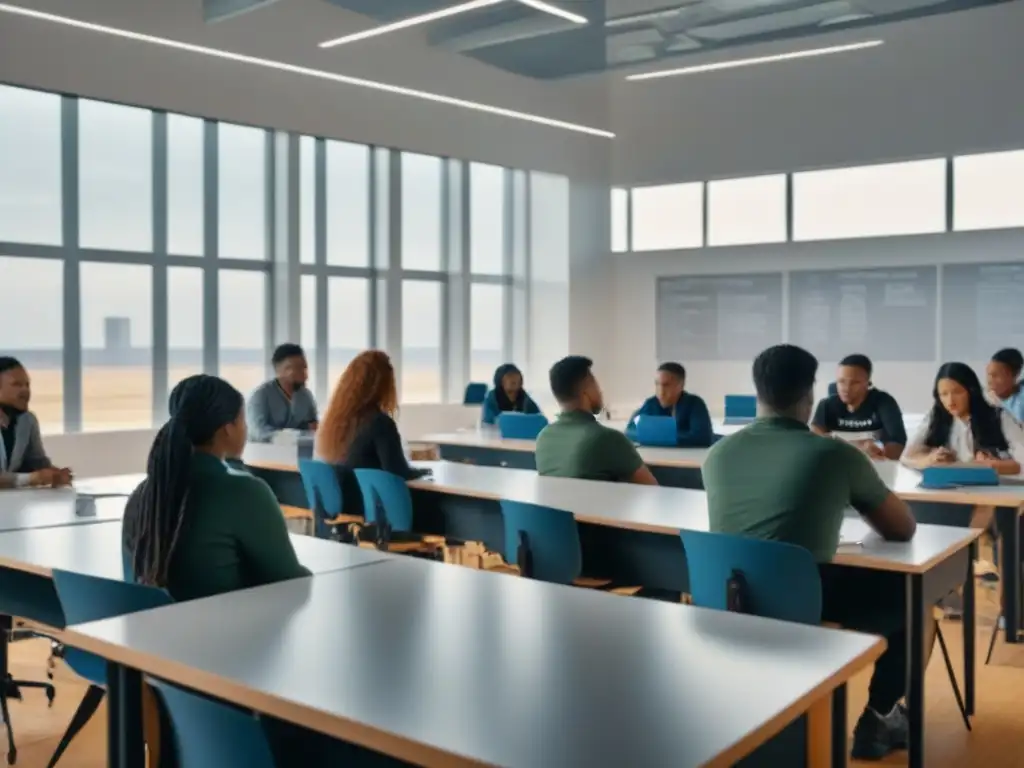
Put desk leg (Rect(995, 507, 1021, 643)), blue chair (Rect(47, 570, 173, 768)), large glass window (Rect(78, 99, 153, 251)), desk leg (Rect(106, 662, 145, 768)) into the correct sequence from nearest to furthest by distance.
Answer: desk leg (Rect(106, 662, 145, 768))
blue chair (Rect(47, 570, 173, 768))
desk leg (Rect(995, 507, 1021, 643))
large glass window (Rect(78, 99, 153, 251))

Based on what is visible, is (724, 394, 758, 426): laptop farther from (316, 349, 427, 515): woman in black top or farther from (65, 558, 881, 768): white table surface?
(65, 558, 881, 768): white table surface

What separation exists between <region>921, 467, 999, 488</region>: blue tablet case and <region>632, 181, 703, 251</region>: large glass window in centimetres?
628

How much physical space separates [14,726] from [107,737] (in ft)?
5.81

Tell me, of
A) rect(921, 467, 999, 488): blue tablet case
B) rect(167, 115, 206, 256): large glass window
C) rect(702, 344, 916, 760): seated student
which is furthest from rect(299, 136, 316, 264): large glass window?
rect(702, 344, 916, 760): seated student

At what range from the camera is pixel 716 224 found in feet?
32.5

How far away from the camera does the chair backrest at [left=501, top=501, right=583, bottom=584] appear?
3.34 metres

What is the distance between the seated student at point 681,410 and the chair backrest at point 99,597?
3.97 meters

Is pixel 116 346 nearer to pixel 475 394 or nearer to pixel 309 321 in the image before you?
pixel 309 321

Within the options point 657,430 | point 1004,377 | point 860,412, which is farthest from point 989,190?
point 657,430

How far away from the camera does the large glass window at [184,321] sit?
775 cm

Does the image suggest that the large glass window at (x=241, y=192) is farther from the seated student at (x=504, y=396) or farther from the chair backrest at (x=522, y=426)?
the chair backrest at (x=522, y=426)

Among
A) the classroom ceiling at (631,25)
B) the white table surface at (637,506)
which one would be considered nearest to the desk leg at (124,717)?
the white table surface at (637,506)

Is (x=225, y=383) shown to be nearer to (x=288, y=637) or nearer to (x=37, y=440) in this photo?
(x=288, y=637)

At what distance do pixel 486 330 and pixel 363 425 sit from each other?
593 cm
